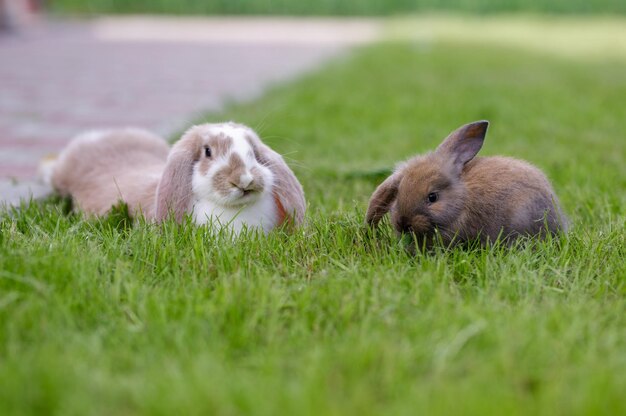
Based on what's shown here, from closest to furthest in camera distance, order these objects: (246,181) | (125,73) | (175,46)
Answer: (246,181)
(125,73)
(175,46)

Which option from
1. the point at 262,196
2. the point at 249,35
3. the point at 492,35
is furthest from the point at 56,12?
the point at 262,196

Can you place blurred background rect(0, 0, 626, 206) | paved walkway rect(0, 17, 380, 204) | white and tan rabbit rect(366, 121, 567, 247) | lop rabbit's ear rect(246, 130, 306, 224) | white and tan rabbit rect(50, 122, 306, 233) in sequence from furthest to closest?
A: blurred background rect(0, 0, 626, 206) < paved walkway rect(0, 17, 380, 204) < lop rabbit's ear rect(246, 130, 306, 224) < white and tan rabbit rect(50, 122, 306, 233) < white and tan rabbit rect(366, 121, 567, 247)

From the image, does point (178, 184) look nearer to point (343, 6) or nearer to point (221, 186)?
point (221, 186)

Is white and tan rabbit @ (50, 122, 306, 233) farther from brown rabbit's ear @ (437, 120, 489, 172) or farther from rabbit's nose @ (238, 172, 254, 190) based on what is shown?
brown rabbit's ear @ (437, 120, 489, 172)

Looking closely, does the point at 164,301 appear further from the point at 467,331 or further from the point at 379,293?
the point at 467,331

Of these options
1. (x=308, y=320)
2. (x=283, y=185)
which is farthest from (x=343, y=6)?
(x=308, y=320)

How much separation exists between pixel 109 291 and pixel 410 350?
933 millimetres

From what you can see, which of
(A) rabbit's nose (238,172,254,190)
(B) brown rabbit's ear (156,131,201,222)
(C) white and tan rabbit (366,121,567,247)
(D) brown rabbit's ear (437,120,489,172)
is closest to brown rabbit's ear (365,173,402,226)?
(C) white and tan rabbit (366,121,567,247)

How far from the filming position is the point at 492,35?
55.4 ft

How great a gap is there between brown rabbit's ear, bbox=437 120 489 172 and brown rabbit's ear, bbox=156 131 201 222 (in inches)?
38.8

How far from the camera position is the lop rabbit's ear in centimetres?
305

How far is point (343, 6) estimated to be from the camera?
24.8m

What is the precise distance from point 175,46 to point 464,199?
12.0m

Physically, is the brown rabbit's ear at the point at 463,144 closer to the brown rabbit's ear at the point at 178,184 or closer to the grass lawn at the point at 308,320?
the grass lawn at the point at 308,320
